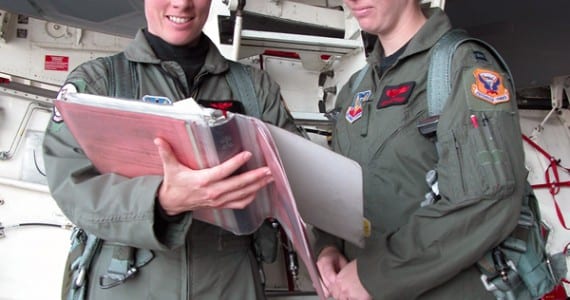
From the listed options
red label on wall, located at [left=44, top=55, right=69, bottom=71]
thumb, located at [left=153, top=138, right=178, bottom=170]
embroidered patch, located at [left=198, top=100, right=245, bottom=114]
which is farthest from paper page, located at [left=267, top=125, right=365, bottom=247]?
red label on wall, located at [left=44, top=55, right=69, bottom=71]

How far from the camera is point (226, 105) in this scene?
4.16ft

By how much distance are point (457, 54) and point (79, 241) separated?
1.08 m

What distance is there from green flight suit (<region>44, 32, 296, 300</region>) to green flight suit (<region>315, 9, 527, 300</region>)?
34 centimetres

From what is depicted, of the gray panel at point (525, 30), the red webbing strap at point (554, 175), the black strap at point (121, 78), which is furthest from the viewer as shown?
the red webbing strap at point (554, 175)

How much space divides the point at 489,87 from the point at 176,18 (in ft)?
2.63

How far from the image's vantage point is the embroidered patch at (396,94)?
119 cm

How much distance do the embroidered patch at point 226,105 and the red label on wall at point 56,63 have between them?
1783 millimetres

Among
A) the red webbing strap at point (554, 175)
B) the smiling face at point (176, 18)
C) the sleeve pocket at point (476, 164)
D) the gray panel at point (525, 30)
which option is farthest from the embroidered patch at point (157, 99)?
the red webbing strap at point (554, 175)

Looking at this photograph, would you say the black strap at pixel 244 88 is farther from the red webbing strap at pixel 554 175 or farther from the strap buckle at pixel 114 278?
the red webbing strap at pixel 554 175

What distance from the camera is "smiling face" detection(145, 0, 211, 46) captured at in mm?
1193

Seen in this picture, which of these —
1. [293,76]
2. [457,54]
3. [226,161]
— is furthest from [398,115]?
[293,76]

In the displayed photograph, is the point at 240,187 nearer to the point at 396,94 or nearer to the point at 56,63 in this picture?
the point at 396,94

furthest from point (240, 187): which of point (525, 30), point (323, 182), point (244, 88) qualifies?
point (525, 30)

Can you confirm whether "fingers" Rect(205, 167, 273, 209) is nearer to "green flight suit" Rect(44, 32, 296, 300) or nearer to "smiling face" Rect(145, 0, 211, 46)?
"green flight suit" Rect(44, 32, 296, 300)
